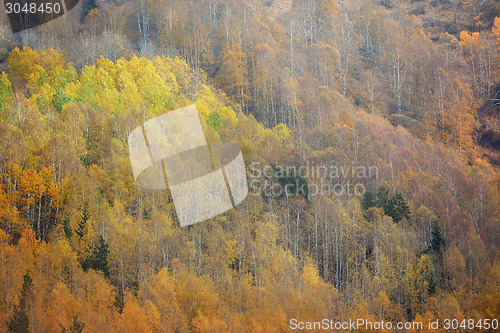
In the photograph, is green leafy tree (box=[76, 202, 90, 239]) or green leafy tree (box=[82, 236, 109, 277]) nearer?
green leafy tree (box=[82, 236, 109, 277])

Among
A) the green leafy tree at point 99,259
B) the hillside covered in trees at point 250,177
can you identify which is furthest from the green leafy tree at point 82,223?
the green leafy tree at point 99,259

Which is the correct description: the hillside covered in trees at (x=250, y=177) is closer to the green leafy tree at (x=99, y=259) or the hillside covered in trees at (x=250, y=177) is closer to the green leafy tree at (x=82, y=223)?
the green leafy tree at (x=99, y=259)

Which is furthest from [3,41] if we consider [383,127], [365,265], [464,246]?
[464,246]

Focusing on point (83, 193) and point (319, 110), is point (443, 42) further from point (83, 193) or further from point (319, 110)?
point (83, 193)

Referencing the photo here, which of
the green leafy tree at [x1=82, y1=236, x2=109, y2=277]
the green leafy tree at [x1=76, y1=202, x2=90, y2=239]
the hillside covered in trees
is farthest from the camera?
the green leafy tree at [x1=76, y1=202, x2=90, y2=239]

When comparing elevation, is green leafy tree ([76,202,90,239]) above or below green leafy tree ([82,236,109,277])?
above

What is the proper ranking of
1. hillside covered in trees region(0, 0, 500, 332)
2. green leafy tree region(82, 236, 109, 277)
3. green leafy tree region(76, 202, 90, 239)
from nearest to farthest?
1. green leafy tree region(82, 236, 109, 277)
2. hillside covered in trees region(0, 0, 500, 332)
3. green leafy tree region(76, 202, 90, 239)

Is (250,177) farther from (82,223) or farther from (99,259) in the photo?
(99,259)

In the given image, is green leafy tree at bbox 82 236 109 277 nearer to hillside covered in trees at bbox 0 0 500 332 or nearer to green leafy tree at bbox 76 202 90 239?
hillside covered in trees at bbox 0 0 500 332

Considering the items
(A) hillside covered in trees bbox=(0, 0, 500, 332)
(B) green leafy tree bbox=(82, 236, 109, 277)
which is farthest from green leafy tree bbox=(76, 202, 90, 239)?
(B) green leafy tree bbox=(82, 236, 109, 277)
